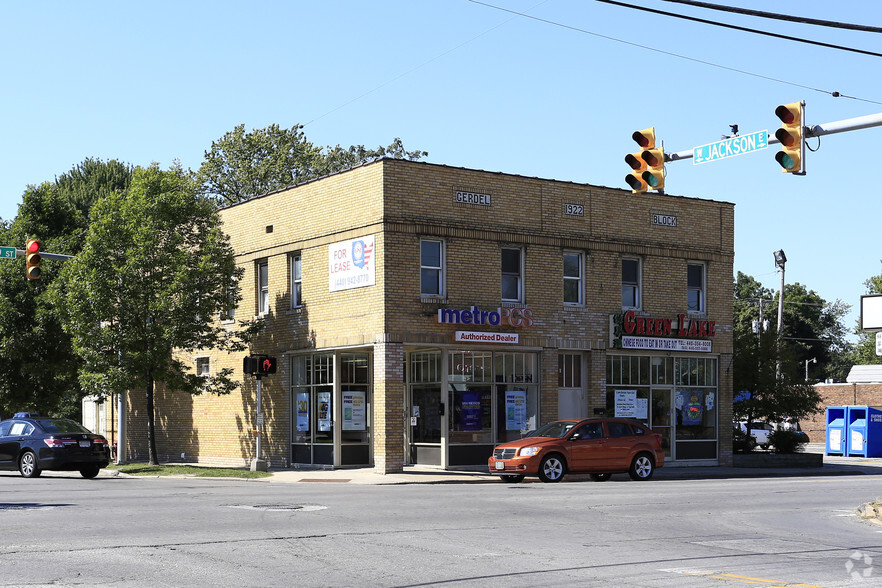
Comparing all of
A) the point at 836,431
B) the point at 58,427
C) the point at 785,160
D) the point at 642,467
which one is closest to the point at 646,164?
the point at 785,160

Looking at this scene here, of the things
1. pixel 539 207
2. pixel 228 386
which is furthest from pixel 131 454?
pixel 539 207

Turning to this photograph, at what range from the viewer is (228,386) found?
32.0 m

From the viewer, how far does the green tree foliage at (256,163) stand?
60125 millimetres

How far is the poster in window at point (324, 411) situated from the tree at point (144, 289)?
310 centimetres

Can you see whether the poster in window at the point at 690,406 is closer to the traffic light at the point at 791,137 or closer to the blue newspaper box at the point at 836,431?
the blue newspaper box at the point at 836,431

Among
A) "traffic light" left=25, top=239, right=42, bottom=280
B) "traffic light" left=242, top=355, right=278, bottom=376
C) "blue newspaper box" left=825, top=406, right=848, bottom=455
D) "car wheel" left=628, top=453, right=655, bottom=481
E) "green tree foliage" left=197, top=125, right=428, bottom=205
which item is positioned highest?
"green tree foliage" left=197, top=125, right=428, bottom=205

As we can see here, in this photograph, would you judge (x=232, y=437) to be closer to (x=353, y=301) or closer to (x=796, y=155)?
(x=353, y=301)

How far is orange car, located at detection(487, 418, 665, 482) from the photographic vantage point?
25.4 meters

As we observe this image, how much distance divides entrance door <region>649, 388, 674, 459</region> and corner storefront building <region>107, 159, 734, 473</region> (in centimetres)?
6

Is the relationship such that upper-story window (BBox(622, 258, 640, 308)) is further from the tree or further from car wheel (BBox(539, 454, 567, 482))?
the tree

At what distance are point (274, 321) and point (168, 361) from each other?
4.33 meters

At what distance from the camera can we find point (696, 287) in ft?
112

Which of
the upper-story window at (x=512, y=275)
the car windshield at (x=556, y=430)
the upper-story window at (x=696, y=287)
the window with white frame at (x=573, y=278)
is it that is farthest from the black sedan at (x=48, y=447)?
the upper-story window at (x=696, y=287)

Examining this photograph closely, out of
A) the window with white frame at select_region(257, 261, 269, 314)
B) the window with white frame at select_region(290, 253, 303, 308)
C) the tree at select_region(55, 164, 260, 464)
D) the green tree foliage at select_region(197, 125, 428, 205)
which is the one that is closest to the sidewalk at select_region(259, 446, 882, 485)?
the tree at select_region(55, 164, 260, 464)
